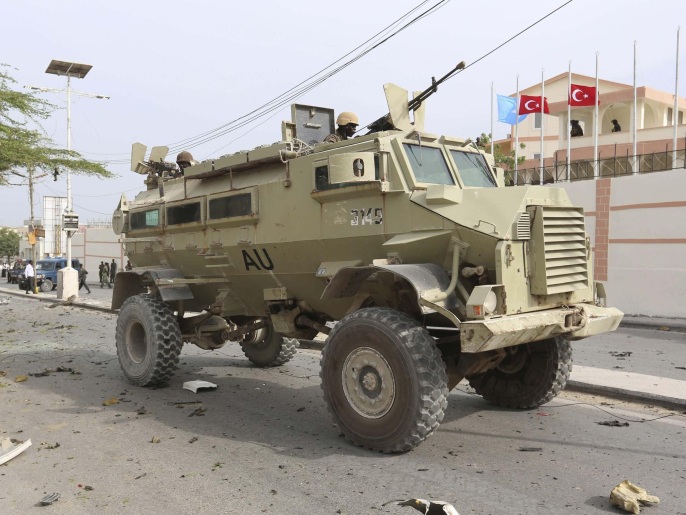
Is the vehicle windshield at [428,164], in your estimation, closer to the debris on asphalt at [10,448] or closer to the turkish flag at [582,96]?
the debris on asphalt at [10,448]

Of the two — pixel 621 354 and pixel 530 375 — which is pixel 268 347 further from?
pixel 621 354

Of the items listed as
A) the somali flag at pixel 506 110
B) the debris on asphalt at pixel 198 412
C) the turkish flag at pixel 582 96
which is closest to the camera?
the debris on asphalt at pixel 198 412

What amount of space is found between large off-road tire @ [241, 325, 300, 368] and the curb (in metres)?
3.82

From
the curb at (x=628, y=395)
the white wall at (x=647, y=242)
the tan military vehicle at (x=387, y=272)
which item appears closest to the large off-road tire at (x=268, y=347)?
the tan military vehicle at (x=387, y=272)

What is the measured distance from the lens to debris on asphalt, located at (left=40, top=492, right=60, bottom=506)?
13.1ft

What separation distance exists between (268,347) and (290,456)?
3.97 m

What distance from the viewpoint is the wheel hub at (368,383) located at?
4.85 meters

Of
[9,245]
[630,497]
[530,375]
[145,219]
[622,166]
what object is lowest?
[630,497]

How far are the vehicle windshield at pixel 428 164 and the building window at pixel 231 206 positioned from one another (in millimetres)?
2007

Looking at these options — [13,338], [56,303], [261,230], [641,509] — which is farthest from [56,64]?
[641,509]

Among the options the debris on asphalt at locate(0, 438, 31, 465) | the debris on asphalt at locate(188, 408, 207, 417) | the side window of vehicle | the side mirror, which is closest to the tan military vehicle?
the side mirror

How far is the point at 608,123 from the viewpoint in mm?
36031

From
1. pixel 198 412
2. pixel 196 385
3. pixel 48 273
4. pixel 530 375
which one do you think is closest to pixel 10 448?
pixel 198 412

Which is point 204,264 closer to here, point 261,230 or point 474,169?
point 261,230
